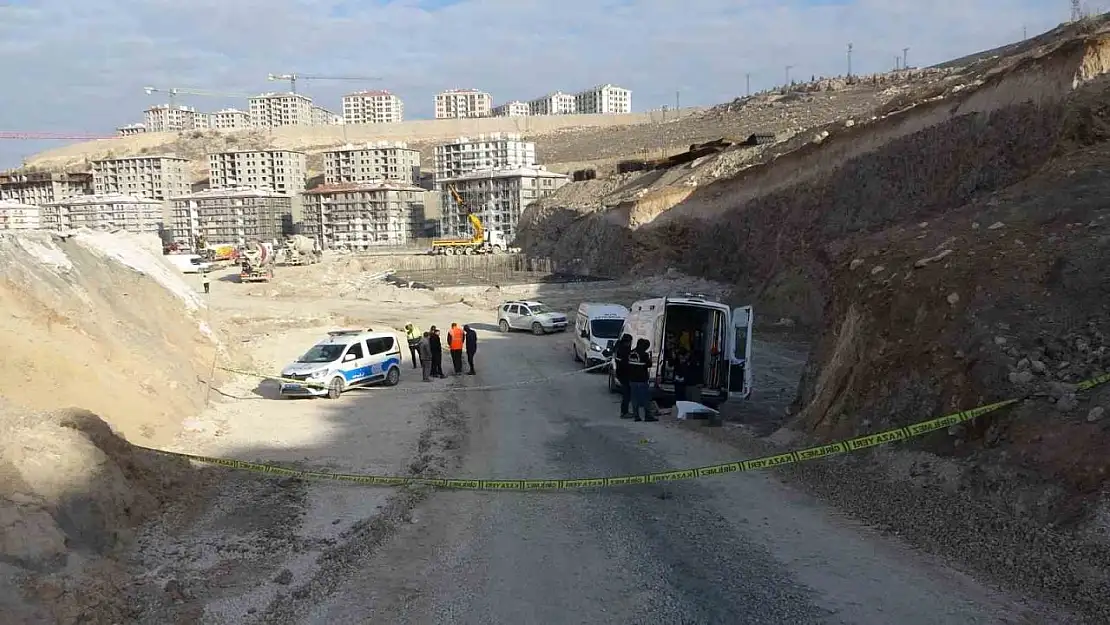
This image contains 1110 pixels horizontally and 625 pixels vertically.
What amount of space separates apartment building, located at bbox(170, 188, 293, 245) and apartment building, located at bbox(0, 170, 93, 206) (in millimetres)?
23351

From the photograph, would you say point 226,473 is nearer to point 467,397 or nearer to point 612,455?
point 612,455

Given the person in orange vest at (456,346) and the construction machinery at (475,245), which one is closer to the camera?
the person in orange vest at (456,346)

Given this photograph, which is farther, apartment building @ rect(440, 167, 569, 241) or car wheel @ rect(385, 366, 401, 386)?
apartment building @ rect(440, 167, 569, 241)

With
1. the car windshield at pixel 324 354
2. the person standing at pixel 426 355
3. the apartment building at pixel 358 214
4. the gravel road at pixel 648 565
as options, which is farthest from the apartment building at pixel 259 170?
the gravel road at pixel 648 565

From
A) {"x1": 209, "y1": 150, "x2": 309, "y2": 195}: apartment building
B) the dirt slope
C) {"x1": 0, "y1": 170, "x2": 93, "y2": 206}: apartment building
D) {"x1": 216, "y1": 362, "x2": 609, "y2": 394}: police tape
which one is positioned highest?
{"x1": 209, "y1": 150, "x2": 309, "y2": 195}: apartment building

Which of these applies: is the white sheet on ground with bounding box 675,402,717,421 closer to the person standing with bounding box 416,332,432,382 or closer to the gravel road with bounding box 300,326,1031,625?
the gravel road with bounding box 300,326,1031,625

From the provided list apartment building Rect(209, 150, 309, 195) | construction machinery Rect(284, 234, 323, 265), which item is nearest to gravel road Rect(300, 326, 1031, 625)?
construction machinery Rect(284, 234, 323, 265)

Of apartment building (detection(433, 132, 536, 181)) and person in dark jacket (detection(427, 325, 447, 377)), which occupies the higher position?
apartment building (detection(433, 132, 536, 181))

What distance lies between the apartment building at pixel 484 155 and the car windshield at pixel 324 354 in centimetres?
7606

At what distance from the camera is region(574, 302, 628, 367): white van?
2172cm

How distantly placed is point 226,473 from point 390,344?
32.4ft

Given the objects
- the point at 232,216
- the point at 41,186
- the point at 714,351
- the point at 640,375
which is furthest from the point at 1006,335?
the point at 41,186

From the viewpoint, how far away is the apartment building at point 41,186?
101 meters

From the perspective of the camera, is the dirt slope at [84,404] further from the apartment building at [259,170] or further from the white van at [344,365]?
the apartment building at [259,170]
